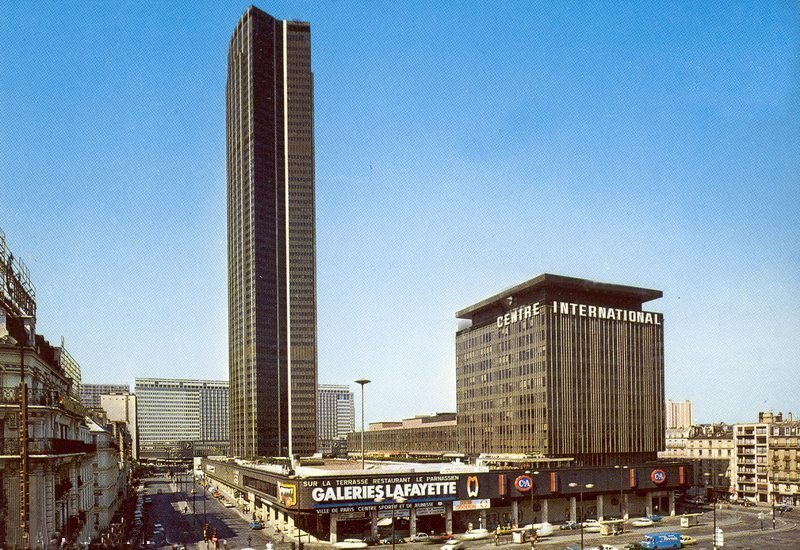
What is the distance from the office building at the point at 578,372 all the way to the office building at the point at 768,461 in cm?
2689

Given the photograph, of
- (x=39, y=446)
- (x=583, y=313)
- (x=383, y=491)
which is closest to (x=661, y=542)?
(x=383, y=491)

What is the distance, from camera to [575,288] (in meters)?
137

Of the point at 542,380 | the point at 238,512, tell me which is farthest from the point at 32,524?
the point at 542,380

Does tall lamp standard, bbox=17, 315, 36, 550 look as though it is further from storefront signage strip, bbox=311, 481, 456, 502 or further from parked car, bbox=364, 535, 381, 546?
parked car, bbox=364, 535, 381, 546

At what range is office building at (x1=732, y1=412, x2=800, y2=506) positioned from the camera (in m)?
144

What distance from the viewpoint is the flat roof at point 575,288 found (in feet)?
438

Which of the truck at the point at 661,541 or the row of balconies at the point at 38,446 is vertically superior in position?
the row of balconies at the point at 38,446

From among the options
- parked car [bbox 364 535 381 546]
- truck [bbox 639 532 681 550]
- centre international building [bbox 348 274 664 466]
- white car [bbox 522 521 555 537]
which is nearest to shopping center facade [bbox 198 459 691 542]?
parked car [bbox 364 535 381 546]

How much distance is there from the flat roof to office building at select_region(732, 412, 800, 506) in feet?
128

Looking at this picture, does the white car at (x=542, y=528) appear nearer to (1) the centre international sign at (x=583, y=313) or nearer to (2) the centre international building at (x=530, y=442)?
(2) the centre international building at (x=530, y=442)

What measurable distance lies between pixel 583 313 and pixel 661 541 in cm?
5602

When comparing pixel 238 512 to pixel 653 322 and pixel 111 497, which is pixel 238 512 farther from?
pixel 653 322

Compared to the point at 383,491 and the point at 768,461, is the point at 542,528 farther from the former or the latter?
the point at 768,461

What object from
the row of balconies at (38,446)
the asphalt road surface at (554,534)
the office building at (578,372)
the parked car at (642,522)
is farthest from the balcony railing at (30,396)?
the office building at (578,372)
